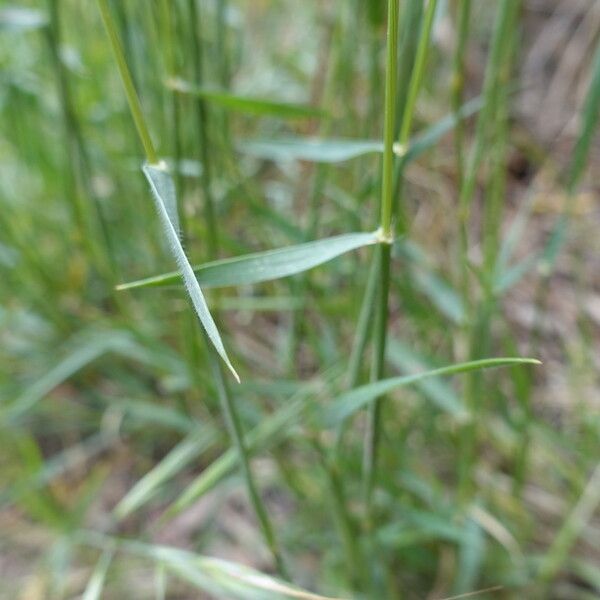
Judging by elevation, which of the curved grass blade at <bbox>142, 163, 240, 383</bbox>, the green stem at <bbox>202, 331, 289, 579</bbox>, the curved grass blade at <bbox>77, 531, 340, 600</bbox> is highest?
the curved grass blade at <bbox>142, 163, 240, 383</bbox>

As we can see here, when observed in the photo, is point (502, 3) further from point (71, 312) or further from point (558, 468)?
point (71, 312)

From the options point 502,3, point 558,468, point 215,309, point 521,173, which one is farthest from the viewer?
point 521,173

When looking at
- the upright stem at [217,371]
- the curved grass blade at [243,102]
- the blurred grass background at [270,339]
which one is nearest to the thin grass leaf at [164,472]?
the blurred grass background at [270,339]

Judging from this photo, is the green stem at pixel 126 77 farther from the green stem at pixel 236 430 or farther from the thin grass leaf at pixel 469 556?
the thin grass leaf at pixel 469 556

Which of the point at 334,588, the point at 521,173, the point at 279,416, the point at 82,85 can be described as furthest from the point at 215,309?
the point at 521,173

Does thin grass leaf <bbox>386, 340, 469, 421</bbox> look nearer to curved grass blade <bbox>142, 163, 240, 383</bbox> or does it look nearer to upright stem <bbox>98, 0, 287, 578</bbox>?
upright stem <bbox>98, 0, 287, 578</bbox>

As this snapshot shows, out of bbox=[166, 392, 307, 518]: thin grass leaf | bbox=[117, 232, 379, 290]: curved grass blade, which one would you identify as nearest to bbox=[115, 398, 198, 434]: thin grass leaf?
bbox=[166, 392, 307, 518]: thin grass leaf
